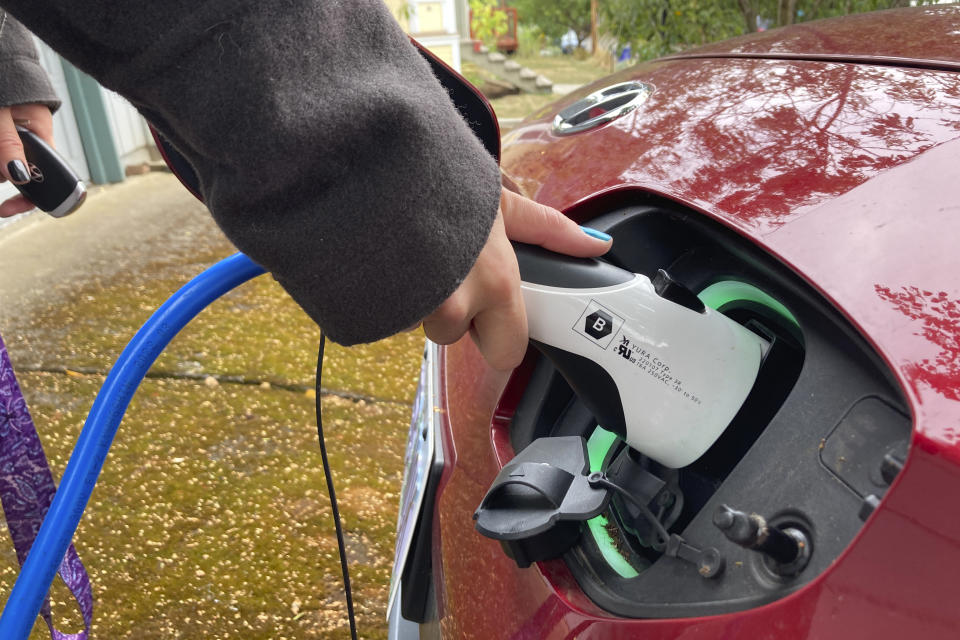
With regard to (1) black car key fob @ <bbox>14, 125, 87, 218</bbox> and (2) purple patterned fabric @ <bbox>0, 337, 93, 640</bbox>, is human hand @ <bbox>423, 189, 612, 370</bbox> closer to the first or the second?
(2) purple patterned fabric @ <bbox>0, 337, 93, 640</bbox>

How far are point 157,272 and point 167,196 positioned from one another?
1.66 metres

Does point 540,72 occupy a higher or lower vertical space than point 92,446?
lower

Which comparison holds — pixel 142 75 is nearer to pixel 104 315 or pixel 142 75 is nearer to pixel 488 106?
pixel 488 106

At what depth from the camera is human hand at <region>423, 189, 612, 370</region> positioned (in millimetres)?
888

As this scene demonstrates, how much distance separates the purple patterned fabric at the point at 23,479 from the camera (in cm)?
154

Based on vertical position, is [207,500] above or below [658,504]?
below

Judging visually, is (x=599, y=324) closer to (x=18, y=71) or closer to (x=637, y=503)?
(x=637, y=503)

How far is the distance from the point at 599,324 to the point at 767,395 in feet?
0.70

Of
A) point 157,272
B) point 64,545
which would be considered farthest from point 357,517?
point 157,272

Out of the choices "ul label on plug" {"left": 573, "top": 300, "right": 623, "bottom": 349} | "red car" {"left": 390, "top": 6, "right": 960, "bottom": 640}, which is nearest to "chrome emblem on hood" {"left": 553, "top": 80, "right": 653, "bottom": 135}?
"red car" {"left": 390, "top": 6, "right": 960, "bottom": 640}

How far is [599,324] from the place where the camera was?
92 centimetres

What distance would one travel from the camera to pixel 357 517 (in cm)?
241

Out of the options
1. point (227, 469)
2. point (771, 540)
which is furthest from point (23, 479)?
point (771, 540)

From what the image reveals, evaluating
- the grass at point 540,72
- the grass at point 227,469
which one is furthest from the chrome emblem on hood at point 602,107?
the grass at point 540,72
